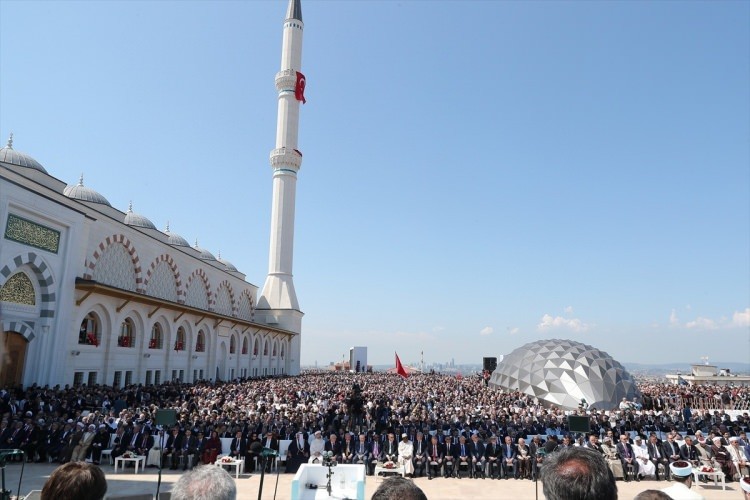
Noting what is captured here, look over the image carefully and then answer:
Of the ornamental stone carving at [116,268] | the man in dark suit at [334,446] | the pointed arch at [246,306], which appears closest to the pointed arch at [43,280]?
the ornamental stone carving at [116,268]

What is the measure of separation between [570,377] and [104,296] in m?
23.2

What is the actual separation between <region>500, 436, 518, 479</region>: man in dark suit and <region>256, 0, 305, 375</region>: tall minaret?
37729mm

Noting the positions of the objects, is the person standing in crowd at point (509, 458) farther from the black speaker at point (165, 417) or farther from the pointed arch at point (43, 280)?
the pointed arch at point (43, 280)

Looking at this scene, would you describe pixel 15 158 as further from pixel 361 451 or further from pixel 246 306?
pixel 246 306

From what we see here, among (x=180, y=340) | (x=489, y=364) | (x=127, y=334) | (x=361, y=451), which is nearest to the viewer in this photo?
(x=361, y=451)

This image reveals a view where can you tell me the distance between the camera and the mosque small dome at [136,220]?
106 ft

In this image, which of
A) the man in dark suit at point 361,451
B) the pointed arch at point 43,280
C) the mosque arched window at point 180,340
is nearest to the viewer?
the man in dark suit at point 361,451

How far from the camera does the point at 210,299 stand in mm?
38844

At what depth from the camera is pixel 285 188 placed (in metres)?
48.4

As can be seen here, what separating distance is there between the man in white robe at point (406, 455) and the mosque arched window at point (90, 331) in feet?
53.7

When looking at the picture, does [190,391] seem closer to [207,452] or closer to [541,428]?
[207,452]

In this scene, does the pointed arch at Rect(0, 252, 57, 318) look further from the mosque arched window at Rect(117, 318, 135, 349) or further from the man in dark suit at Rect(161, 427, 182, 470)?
the man in dark suit at Rect(161, 427, 182, 470)

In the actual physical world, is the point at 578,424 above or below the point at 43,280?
below

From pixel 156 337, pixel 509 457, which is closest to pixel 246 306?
pixel 156 337
